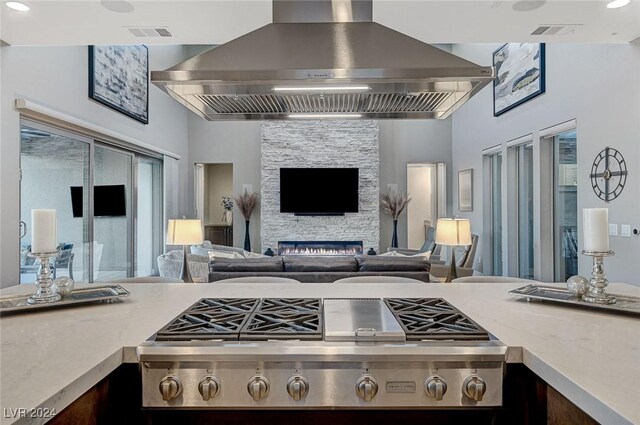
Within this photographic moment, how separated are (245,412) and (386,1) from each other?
2.64 metres

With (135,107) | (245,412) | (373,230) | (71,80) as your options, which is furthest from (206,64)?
(373,230)

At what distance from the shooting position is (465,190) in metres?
7.64

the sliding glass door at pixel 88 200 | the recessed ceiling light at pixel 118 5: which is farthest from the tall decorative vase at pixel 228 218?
the recessed ceiling light at pixel 118 5

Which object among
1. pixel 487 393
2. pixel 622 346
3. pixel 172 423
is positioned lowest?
pixel 172 423

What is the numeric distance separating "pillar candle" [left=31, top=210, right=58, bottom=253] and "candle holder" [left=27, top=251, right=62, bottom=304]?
24 millimetres

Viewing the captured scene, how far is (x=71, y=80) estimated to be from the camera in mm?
4258

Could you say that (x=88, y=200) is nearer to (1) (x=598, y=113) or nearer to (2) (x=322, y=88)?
(2) (x=322, y=88)

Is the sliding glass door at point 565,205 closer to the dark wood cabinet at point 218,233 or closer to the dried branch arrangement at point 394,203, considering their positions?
the dried branch arrangement at point 394,203

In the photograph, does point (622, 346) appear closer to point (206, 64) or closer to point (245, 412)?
point (245, 412)

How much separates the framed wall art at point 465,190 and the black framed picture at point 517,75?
1505 mm

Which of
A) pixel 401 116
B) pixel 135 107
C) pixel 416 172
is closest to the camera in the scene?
pixel 401 116

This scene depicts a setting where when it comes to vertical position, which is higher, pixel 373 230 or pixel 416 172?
pixel 416 172

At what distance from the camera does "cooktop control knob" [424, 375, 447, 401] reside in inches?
42.8

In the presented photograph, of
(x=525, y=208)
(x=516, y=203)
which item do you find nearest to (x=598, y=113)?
(x=525, y=208)
